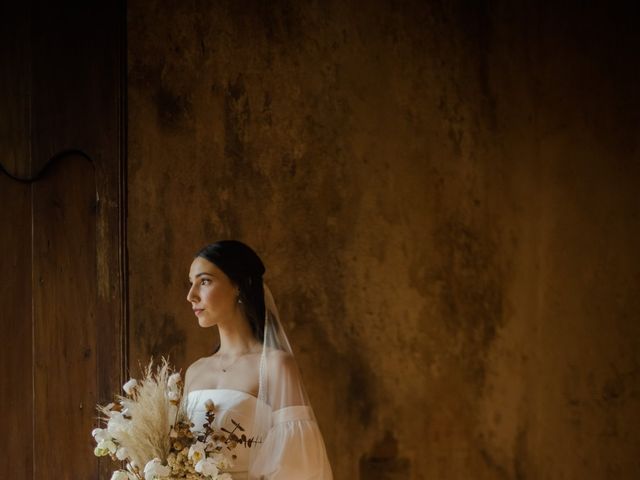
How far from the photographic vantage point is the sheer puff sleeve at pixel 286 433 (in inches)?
106

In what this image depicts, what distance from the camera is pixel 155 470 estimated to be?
2504 millimetres

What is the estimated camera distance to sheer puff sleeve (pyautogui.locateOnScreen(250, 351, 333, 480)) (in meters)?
2.70

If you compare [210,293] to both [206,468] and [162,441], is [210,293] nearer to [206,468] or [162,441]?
[162,441]

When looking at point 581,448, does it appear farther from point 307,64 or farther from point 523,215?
point 307,64

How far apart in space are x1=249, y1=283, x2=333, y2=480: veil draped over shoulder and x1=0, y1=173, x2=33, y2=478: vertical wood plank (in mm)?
1634

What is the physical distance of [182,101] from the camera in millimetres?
3891

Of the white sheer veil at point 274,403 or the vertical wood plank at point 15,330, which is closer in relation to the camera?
the white sheer veil at point 274,403

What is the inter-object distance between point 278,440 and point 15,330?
6.04 ft

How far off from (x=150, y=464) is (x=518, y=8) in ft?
9.88

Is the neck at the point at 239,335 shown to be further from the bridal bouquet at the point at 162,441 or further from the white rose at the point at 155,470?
the white rose at the point at 155,470

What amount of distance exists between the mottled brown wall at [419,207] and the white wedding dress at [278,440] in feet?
3.35

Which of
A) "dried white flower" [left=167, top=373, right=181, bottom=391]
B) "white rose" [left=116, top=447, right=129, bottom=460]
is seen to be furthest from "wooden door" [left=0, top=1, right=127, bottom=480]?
"white rose" [left=116, top=447, right=129, bottom=460]

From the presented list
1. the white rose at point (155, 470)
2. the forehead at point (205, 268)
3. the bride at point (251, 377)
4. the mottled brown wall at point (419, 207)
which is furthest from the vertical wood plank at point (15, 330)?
the white rose at point (155, 470)

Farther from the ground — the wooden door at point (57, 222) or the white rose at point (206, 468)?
the wooden door at point (57, 222)
